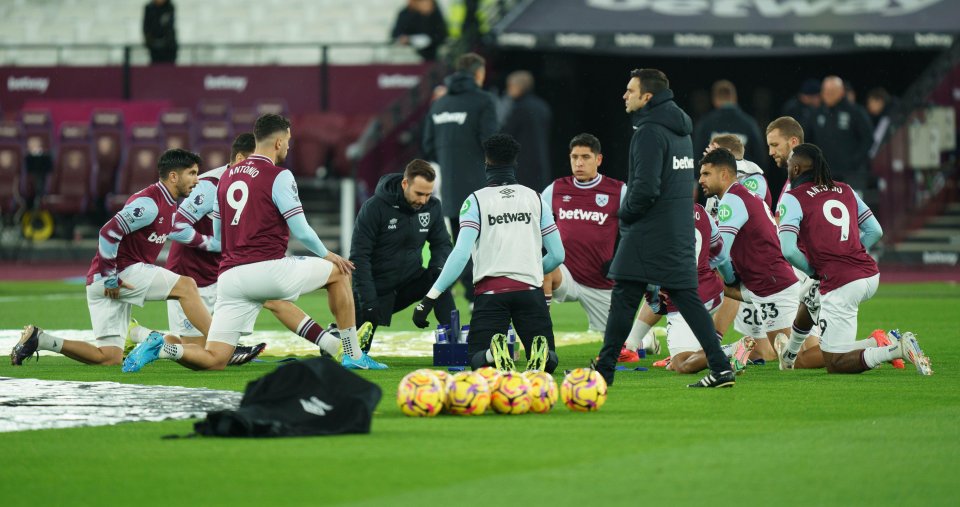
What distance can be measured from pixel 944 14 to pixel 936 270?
153 inches

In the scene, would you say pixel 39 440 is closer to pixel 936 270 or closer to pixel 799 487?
pixel 799 487

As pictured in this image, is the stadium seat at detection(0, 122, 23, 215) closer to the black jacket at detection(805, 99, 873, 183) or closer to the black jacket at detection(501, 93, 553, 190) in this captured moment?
the black jacket at detection(501, 93, 553, 190)

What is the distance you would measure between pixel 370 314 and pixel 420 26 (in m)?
13.4

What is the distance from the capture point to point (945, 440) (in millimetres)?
7805

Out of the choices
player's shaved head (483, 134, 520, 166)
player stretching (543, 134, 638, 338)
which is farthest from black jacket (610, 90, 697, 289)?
player stretching (543, 134, 638, 338)

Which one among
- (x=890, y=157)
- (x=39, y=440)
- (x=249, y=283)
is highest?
(x=890, y=157)

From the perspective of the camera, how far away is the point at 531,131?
21484 millimetres

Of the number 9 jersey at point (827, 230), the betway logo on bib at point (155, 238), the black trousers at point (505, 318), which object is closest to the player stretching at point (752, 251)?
the number 9 jersey at point (827, 230)

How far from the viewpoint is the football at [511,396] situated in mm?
8844

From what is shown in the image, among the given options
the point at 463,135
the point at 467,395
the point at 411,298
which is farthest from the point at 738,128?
the point at 467,395

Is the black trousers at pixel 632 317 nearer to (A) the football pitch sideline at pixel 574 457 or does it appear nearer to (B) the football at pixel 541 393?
(A) the football pitch sideline at pixel 574 457

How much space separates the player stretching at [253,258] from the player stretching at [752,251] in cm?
288

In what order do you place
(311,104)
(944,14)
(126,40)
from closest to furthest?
1. (944,14)
2. (311,104)
3. (126,40)

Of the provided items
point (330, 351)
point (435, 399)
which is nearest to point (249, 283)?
point (330, 351)
